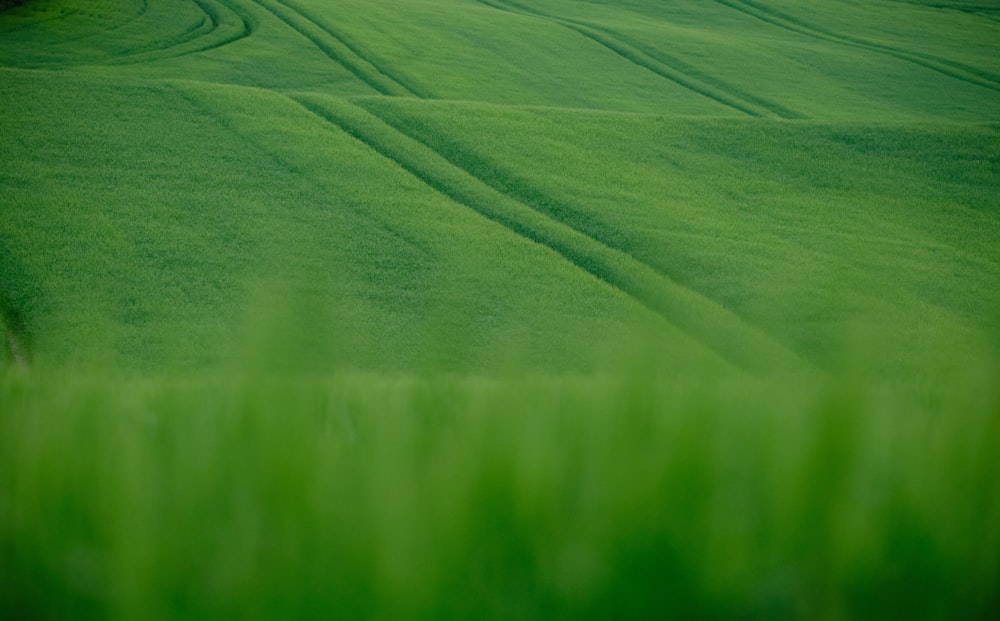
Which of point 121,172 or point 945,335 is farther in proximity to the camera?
point 121,172

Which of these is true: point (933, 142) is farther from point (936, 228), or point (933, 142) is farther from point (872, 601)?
point (872, 601)

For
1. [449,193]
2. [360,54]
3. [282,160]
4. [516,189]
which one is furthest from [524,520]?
[360,54]

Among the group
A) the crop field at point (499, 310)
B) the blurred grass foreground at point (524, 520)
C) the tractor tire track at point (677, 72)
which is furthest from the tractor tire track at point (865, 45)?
the blurred grass foreground at point (524, 520)

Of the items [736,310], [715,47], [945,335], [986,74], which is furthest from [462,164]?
[986,74]

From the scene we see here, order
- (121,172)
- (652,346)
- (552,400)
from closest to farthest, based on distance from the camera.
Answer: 1. (652,346)
2. (552,400)
3. (121,172)

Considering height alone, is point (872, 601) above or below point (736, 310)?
above

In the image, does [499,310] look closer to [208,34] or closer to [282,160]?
[282,160]

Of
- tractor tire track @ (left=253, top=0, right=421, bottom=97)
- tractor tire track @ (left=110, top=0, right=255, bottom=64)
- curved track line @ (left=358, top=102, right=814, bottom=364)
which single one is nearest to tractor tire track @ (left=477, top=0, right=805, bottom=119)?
tractor tire track @ (left=253, top=0, right=421, bottom=97)

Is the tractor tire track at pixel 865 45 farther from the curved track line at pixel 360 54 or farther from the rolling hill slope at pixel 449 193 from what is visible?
the curved track line at pixel 360 54
